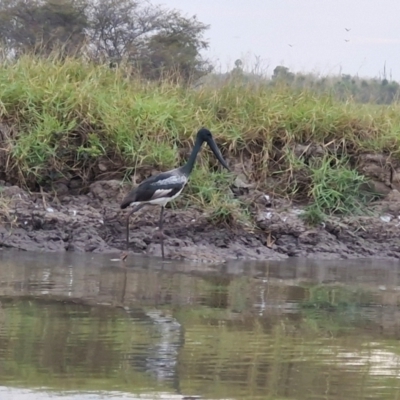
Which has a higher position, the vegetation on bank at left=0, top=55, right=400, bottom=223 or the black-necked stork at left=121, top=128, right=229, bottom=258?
the vegetation on bank at left=0, top=55, right=400, bottom=223

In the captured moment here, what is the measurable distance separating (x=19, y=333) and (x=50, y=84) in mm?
6764

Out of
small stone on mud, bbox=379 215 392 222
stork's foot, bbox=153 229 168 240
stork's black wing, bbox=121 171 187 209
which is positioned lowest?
stork's foot, bbox=153 229 168 240

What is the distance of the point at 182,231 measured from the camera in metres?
11.7

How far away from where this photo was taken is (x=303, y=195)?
12.8 m

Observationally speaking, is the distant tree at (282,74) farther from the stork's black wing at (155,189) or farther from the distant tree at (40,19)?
the distant tree at (40,19)

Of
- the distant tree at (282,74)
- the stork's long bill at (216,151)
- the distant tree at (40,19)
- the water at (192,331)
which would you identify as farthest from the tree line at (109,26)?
the water at (192,331)

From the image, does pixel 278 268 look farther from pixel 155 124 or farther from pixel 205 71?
pixel 205 71

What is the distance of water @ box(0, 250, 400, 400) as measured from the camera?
5551 mm

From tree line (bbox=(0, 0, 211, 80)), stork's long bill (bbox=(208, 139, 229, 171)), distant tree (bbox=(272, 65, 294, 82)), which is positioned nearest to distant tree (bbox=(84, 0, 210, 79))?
tree line (bbox=(0, 0, 211, 80))

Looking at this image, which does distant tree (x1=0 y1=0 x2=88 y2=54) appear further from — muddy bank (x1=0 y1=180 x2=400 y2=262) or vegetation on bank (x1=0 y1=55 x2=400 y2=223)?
muddy bank (x1=0 y1=180 x2=400 y2=262)

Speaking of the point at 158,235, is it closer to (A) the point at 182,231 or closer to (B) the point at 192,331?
(A) the point at 182,231

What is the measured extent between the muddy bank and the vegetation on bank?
266 millimetres

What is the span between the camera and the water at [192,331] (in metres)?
5.55

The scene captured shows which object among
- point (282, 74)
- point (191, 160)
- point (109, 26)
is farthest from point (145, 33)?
point (191, 160)
